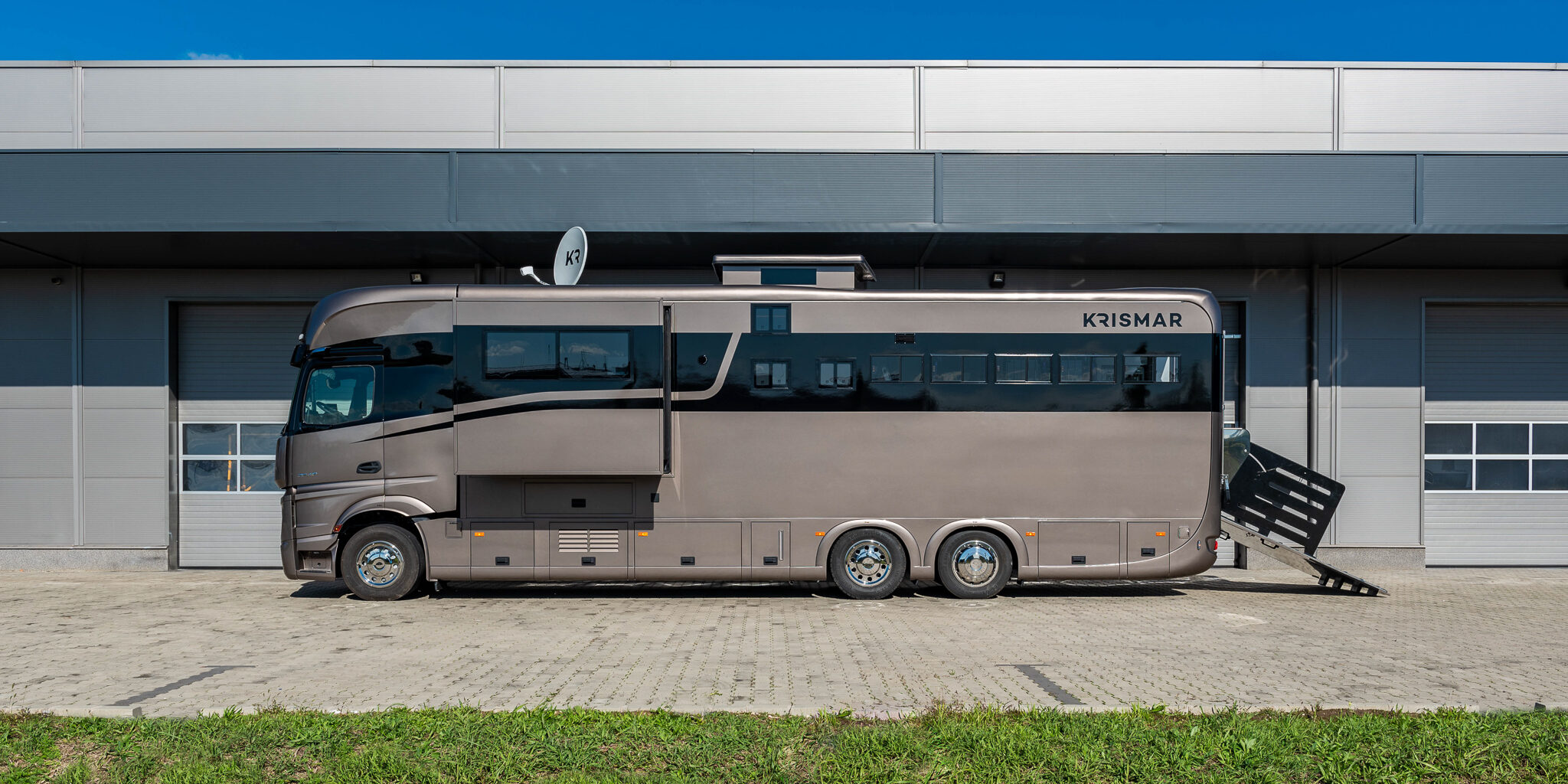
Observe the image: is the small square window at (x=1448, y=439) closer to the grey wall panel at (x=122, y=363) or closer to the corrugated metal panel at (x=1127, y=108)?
the corrugated metal panel at (x=1127, y=108)

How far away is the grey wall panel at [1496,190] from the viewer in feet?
34.8

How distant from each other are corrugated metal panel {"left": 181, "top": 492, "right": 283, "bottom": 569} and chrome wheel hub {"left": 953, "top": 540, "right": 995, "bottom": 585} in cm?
927

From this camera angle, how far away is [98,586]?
11.1 m

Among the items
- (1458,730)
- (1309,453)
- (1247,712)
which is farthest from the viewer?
(1309,453)

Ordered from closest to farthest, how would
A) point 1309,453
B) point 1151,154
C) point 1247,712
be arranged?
1. point 1247,712
2. point 1151,154
3. point 1309,453

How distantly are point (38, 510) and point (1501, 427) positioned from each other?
65.5ft

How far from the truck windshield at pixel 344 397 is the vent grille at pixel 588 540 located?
92.4 inches

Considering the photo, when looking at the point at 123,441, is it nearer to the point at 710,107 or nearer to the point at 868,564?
the point at 710,107

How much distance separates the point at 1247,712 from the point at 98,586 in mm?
12290

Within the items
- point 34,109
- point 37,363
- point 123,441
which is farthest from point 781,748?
point 34,109

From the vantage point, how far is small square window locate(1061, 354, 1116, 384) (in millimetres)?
9656

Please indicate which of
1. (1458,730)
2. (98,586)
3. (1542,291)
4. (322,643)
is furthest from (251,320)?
(1542,291)

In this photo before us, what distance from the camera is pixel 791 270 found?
10.1m

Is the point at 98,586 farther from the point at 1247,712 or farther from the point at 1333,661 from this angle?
the point at 1333,661
